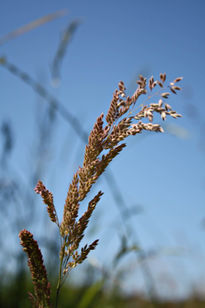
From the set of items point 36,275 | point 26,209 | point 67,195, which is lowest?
point 36,275

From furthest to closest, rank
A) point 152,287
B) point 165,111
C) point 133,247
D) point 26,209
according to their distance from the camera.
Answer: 1. point 26,209
2. point 152,287
3. point 133,247
4. point 165,111

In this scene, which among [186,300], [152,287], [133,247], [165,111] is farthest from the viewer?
[186,300]

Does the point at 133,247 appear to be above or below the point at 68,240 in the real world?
above

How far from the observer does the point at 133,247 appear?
6.62 feet

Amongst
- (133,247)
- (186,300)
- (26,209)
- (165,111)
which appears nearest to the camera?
(165,111)

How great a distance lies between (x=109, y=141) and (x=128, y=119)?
0.23 ft

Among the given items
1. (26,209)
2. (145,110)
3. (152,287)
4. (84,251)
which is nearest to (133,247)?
(152,287)

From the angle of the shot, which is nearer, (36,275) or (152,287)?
(36,275)

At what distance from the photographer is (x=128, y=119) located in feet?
2.65

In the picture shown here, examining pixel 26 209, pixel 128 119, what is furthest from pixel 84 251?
pixel 26 209

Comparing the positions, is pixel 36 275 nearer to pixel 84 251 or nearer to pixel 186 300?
pixel 84 251

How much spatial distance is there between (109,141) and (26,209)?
276 centimetres

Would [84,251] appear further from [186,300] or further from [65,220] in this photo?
[186,300]

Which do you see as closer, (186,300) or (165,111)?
(165,111)
